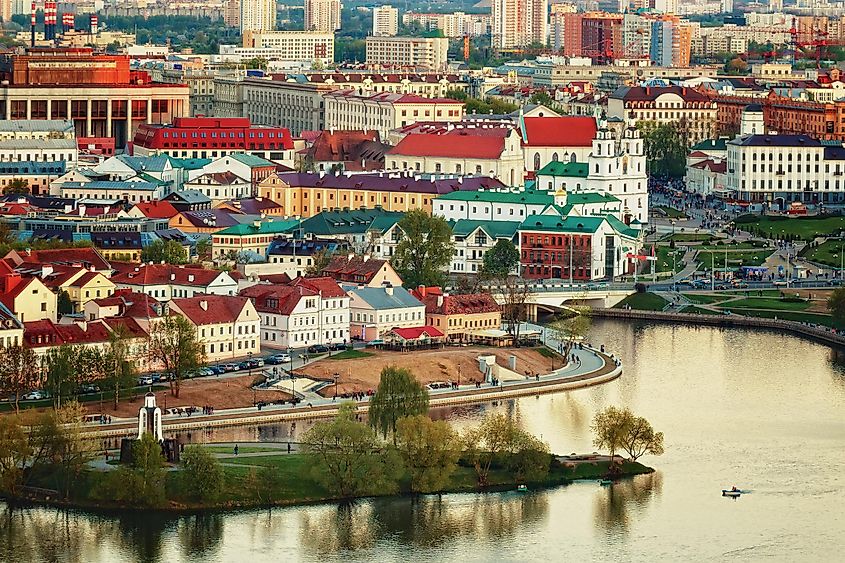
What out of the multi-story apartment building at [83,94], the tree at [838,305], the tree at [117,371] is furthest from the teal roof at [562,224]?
the multi-story apartment building at [83,94]

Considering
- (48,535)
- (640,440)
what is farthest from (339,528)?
(640,440)

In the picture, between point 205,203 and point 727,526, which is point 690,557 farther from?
point 205,203

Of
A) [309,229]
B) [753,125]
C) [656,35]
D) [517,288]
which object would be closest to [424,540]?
[517,288]

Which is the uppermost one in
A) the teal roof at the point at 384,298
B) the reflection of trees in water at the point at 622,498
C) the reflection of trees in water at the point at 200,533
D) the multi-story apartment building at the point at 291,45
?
the multi-story apartment building at the point at 291,45

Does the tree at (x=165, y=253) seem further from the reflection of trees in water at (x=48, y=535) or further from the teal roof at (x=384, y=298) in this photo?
the reflection of trees in water at (x=48, y=535)

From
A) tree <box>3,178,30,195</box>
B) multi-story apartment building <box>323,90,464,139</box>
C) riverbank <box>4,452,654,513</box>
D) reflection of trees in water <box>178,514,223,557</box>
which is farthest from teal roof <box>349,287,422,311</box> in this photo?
multi-story apartment building <box>323,90,464,139</box>

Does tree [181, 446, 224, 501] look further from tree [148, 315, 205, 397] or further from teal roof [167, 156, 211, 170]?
teal roof [167, 156, 211, 170]
